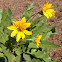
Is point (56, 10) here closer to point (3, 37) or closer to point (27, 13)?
point (27, 13)

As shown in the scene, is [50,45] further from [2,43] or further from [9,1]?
[9,1]

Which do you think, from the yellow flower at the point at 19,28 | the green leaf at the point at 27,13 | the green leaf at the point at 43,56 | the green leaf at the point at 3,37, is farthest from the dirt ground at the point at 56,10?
the yellow flower at the point at 19,28

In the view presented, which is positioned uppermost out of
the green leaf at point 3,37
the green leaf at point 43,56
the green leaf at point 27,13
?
the green leaf at point 27,13

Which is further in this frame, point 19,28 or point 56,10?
point 56,10

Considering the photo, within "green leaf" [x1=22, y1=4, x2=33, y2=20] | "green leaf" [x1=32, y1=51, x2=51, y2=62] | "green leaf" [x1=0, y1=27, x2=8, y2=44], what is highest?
"green leaf" [x1=22, y1=4, x2=33, y2=20]

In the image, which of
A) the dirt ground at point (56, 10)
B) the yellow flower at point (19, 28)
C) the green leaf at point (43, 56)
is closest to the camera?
the yellow flower at point (19, 28)

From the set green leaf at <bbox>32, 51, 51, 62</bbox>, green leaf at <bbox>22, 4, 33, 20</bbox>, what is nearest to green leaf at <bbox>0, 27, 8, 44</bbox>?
green leaf at <bbox>22, 4, 33, 20</bbox>

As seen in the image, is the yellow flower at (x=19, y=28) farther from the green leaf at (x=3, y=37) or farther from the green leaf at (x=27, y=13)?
the green leaf at (x=27, y=13)

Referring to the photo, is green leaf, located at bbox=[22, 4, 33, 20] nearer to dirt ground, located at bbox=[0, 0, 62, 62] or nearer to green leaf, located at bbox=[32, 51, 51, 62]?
green leaf, located at bbox=[32, 51, 51, 62]

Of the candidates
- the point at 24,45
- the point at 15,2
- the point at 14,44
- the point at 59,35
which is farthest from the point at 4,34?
the point at 15,2

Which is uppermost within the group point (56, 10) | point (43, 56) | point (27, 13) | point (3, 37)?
point (56, 10)

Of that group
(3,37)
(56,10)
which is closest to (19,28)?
(3,37)

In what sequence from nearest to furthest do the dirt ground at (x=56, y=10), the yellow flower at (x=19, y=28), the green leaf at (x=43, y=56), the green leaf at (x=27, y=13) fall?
the yellow flower at (x=19, y=28), the green leaf at (x=43, y=56), the green leaf at (x=27, y=13), the dirt ground at (x=56, y=10)
